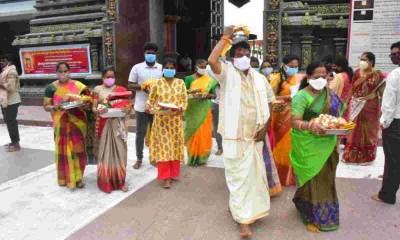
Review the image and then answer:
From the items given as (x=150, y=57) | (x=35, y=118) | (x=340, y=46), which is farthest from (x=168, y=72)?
(x=35, y=118)

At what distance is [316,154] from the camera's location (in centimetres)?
316

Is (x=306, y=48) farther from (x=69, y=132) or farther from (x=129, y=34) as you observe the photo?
(x=69, y=132)

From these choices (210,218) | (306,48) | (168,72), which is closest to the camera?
(210,218)

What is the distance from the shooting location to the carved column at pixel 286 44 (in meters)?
8.41

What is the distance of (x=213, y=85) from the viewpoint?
527cm

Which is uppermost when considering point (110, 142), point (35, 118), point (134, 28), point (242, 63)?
point (134, 28)

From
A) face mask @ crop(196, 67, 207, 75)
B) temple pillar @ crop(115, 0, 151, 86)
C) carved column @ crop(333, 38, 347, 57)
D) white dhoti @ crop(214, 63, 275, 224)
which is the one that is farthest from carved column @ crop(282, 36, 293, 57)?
white dhoti @ crop(214, 63, 275, 224)

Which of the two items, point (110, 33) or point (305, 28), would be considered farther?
point (110, 33)

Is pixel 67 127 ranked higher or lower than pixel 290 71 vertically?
lower

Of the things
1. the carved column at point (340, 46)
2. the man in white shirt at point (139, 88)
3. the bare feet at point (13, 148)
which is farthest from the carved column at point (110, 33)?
the carved column at point (340, 46)

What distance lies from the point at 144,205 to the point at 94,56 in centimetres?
798

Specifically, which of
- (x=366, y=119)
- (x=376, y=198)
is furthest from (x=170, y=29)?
(x=376, y=198)

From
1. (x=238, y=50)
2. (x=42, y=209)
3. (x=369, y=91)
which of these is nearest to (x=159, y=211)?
(x=42, y=209)

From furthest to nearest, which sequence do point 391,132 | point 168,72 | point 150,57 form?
point 150,57
point 168,72
point 391,132
